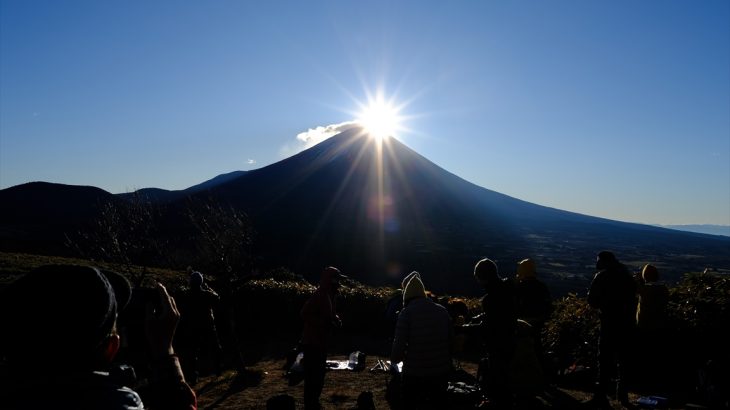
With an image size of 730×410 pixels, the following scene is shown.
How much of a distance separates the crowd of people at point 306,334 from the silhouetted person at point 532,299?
15 millimetres

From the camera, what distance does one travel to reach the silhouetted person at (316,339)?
6.39 metres

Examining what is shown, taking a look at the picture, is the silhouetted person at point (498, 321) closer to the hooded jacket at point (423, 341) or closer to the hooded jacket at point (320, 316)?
the hooded jacket at point (423, 341)

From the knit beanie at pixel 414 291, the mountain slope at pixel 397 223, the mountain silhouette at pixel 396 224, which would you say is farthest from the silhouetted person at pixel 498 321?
the mountain slope at pixel 397 223

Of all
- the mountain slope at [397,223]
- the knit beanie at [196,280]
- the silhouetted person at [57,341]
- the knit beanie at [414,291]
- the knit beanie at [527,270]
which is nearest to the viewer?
the silhouetted person at [57,341]

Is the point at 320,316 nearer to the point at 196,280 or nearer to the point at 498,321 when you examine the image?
the point at 498,321

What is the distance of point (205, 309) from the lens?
9359 millimetres

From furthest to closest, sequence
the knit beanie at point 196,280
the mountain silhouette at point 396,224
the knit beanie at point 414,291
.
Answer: the mountain silhouette at point 396,224
the knit beanie at point 196,280
the knit beanie at point 414,291

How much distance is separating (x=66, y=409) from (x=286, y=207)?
259 ft

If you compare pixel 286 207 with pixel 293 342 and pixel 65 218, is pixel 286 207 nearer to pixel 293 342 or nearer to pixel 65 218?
pixel 65 218

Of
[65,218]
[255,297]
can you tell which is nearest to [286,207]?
[65,218]

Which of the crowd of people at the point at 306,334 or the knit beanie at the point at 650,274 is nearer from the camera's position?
the crowd of people at the point at 306,334

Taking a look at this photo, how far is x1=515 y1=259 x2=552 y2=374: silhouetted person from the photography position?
7.89 m

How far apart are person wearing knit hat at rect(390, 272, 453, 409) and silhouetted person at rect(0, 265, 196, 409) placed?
3710 millimetres

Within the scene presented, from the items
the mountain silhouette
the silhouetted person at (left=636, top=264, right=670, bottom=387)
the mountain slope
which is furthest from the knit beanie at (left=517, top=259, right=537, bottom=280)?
the mountain slope
